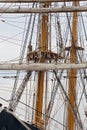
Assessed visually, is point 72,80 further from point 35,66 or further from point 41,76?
point 35,66

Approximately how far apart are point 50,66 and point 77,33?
9756 millimetres

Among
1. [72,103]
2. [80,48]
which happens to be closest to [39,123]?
[72,103]

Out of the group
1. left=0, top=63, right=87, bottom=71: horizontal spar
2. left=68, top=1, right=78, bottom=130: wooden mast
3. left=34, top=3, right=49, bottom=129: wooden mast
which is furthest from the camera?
left=68, top=1, right=78, bottom=130: wooden mast

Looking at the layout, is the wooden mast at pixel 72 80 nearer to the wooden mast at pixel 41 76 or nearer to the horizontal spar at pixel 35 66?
the wooden mast at pixel 41 76

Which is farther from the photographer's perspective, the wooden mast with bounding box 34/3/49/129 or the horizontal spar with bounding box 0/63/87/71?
the wooden mast with bounding box 34/3/49/129

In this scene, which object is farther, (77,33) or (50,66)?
(77,33)

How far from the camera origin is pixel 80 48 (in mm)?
47094

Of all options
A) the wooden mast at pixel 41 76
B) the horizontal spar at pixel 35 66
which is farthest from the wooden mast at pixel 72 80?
the horizontal spar at pixel 35 66

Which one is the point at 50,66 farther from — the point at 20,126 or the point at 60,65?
the point at 20,126

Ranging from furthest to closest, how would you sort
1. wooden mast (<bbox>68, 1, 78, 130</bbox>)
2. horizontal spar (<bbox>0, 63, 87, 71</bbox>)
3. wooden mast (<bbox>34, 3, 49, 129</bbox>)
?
1. wooden mast (<bbox>68, 1, 78, 130</bbox>)
2. wooden mast (<bbox>34, 3, 49, 129</bbox>)
3. horizontal spar (<bbox>0, 63, 87, 71</bbox>)

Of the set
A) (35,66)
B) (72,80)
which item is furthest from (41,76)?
(72,80)

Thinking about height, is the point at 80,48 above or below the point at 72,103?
above

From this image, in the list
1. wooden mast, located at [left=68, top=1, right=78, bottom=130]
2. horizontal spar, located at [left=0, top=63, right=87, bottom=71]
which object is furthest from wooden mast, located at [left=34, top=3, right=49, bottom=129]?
wooden mast, located at [left=68, top=1, right=78, bottom=130]

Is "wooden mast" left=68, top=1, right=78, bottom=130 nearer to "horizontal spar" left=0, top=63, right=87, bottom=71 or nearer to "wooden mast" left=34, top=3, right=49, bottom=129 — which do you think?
"wooden mast" left=34, top=3, right=49, bottom=129
